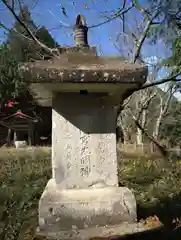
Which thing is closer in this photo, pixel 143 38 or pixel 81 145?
pixel 81 145

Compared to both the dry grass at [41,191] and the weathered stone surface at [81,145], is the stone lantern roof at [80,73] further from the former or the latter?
the dry grass at [41,191]

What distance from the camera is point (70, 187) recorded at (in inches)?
113

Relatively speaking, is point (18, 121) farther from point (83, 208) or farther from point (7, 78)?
point (83, 208)

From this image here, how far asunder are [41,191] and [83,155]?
4.14 metres

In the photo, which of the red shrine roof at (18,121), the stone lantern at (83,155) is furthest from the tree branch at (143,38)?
the red shrine roof at (18,121)

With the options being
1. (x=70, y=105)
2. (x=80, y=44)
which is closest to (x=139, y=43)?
(x=80, y=44)

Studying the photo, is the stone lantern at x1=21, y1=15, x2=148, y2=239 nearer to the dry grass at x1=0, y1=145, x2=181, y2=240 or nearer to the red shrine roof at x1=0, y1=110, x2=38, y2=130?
the dry grass at x1=0, y1=145, x2=181, y2=240

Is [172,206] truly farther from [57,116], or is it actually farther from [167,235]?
[57,116]

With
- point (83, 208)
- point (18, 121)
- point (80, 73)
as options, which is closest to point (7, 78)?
point (18, 121)

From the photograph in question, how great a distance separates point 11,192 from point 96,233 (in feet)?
15.2

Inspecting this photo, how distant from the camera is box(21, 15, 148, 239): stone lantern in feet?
8.91

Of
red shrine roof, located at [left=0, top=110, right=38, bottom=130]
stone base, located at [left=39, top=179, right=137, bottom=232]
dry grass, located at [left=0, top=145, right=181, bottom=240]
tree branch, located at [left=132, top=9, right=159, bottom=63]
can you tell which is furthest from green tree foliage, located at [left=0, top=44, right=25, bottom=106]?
stone base, located at [left=39, top=179, right=137, bottom=232]

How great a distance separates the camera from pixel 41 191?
6.72 m

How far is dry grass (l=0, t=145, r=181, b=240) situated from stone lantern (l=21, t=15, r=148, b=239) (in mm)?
477
